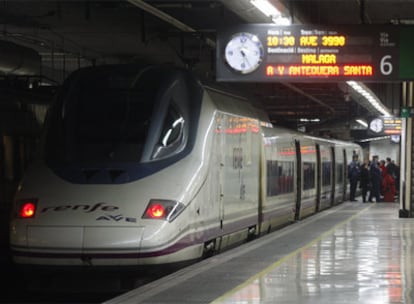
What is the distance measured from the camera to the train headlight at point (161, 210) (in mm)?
10789

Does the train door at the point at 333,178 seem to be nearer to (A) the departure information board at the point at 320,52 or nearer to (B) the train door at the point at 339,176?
(B) the train door at the point at 339,176

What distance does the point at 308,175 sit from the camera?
25.0m

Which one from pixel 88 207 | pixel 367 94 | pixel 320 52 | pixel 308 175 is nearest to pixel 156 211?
pixel 88 207

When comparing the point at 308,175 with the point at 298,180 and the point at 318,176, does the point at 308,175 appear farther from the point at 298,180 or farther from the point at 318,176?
the point at 318,176

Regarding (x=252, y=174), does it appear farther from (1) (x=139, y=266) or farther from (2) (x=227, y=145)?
(1) (x=139, y=266)

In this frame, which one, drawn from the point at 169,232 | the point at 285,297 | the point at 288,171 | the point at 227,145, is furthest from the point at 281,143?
the point at 285,297

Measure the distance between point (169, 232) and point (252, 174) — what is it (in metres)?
5.06

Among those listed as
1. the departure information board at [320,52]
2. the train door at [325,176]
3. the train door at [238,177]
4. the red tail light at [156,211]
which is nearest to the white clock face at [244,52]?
the departure information board at [320,52]

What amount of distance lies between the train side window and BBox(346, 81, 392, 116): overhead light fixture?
808 cm

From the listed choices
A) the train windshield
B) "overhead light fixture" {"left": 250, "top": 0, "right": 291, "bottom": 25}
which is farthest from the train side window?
"overhead light fixture" {"left": 250, "top": 0, "right": 291, "bottom": 25}

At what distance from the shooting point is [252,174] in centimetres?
1566

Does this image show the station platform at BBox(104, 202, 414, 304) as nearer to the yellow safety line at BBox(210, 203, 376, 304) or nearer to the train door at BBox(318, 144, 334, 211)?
the yellow safety line at BBox(210, 203, 376, 304)

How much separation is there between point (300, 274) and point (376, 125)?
2472 cm

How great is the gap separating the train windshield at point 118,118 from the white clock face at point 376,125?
77.1ft
